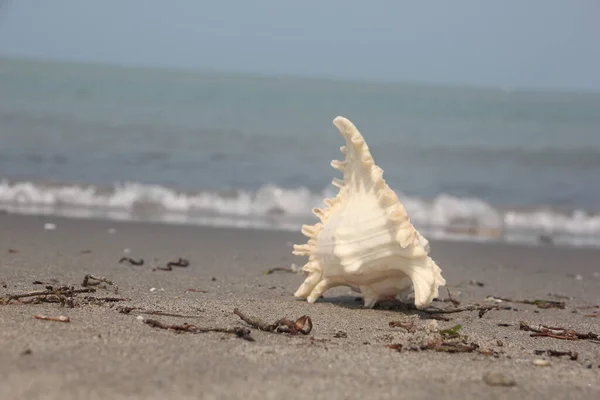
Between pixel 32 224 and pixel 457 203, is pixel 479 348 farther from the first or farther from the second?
pixel 457 203

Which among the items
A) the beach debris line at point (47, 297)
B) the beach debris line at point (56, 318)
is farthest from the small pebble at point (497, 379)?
the beach debris line at point (47, 297)

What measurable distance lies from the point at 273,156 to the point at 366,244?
545 inches

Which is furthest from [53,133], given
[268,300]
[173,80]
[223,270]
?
[173,80]

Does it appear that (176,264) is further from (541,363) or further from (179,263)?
(541,363)

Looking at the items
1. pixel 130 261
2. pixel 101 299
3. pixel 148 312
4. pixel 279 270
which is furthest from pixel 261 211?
pixel 148 312

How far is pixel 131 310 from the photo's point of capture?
3773 millimetres

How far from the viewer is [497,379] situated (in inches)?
112

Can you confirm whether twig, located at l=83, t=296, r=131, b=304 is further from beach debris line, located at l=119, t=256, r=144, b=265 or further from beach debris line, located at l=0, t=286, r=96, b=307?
beach debris line, located at l=119, t=256, r=144, b=265

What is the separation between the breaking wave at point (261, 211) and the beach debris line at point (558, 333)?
5576mm

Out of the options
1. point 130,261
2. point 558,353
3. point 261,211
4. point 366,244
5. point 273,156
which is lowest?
point 558,353

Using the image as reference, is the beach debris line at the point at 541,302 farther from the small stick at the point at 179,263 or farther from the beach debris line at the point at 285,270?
the small stick at the point at 179,263

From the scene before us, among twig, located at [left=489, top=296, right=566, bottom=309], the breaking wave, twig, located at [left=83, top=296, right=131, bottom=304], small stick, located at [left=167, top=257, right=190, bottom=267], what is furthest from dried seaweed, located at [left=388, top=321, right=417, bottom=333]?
the breaking wave

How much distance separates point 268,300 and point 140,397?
219cm

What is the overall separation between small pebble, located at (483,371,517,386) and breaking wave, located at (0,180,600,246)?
6.76 m
